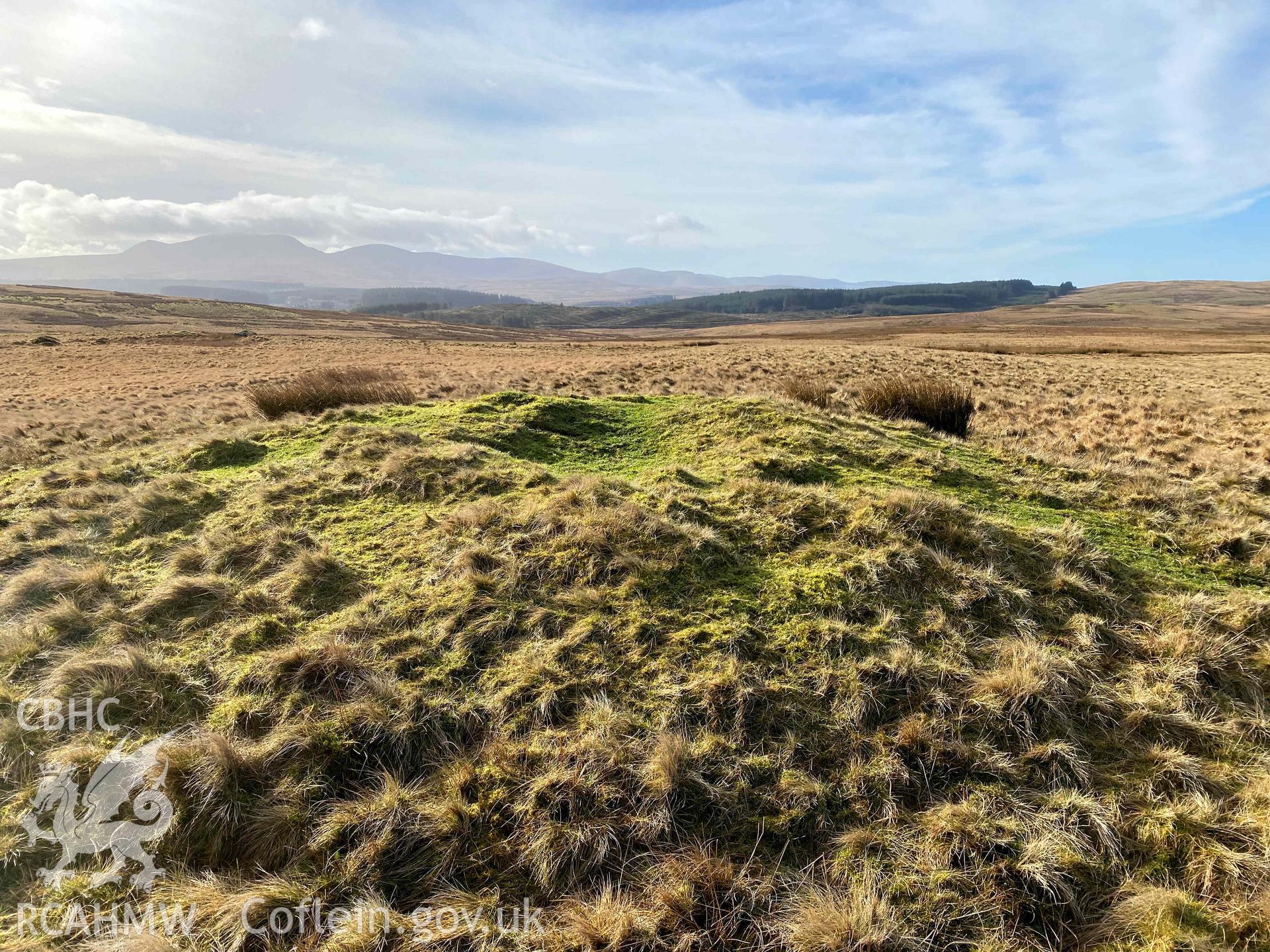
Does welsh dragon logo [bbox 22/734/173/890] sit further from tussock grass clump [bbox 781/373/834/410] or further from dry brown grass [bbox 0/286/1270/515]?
tussock grass clump [bbox 781/373/834/410]

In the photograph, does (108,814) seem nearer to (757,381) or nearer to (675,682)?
(675,682)

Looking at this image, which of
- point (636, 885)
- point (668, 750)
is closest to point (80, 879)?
point (636, 885)

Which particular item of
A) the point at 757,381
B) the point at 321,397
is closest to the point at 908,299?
the point at 757,381

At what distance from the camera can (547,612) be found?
4.78 meters

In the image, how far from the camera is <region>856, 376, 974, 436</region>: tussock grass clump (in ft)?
39.0

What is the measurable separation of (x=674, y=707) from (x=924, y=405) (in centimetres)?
1069

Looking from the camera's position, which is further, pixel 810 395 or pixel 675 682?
pixel 810 395

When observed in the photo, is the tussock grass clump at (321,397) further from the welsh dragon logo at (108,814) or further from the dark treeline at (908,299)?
the dark treeline at (908,299)

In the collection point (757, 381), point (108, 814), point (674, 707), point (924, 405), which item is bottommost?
point (108, 814)

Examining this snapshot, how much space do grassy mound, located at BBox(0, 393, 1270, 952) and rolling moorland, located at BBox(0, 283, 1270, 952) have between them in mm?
22

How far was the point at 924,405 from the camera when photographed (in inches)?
481

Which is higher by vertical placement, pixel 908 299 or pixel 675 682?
pixel 908 299

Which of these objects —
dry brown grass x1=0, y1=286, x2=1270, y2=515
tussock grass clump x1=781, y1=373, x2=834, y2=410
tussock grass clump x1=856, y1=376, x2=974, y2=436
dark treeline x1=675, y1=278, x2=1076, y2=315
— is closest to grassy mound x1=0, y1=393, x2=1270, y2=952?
dry brown grass x1=0, y1=286, x2=1270, y2=515

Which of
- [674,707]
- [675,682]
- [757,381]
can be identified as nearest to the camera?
[674,707]
